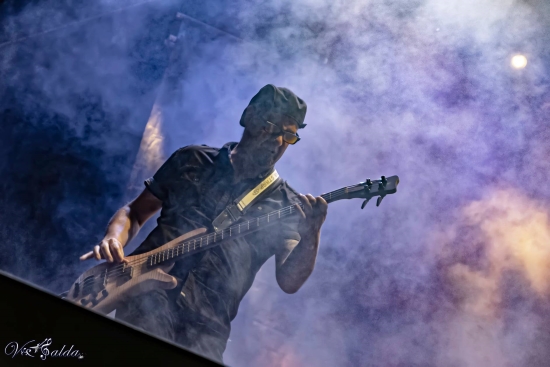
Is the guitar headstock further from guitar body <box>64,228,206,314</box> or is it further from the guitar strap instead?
guitar body <box>64,228,206,314</box>

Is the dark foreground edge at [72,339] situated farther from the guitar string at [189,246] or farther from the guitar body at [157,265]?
the guitar string at [189,246]

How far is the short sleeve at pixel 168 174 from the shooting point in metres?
2.44

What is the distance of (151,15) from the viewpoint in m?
2.89

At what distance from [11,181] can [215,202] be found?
105 cm

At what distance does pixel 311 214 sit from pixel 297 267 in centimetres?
23

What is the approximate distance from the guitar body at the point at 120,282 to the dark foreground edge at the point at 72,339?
0.05 metres

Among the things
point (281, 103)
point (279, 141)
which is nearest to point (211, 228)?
point (279, 141)

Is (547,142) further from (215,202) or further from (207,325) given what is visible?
(207,325)

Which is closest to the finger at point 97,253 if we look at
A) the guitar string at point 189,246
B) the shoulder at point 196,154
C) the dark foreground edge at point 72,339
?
the guitar string at point 189,246

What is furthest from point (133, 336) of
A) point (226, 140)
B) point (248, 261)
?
point (226, 140)

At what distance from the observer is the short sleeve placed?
244 centimetres

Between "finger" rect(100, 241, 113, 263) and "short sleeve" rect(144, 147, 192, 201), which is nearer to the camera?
"finger" rect(100, 241, 113, 263)

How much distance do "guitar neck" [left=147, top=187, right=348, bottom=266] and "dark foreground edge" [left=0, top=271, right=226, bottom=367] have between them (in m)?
0.32

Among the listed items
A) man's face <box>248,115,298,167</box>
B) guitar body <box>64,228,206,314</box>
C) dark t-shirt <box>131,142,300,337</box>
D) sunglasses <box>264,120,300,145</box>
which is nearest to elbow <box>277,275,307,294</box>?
dark t-shirt <box>131,142,300,337</box>
